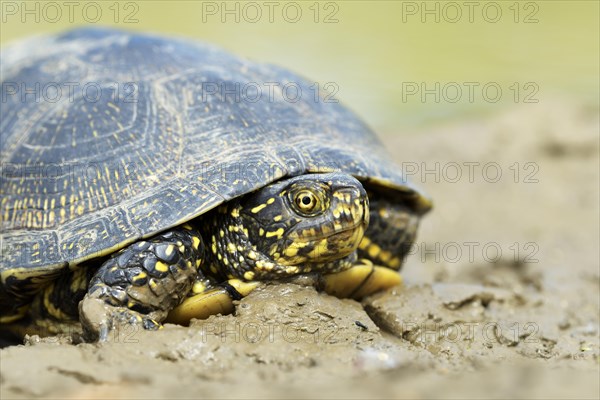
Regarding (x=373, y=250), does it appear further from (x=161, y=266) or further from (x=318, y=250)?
(x=161, y=266)

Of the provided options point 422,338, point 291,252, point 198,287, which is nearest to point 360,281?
point 422,338

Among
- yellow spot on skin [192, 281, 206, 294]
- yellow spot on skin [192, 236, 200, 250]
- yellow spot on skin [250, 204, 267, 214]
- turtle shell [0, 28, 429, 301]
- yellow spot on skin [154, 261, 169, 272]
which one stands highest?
turtle shell [0, 28, 429, 301]

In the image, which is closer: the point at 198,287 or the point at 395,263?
the point at 198,287

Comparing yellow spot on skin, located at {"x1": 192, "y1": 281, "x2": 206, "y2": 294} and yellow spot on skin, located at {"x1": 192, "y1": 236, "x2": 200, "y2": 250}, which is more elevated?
yellow spot on skin, located at {"x1": 192, "y1": 236, "x2": 200, "y2": 250}

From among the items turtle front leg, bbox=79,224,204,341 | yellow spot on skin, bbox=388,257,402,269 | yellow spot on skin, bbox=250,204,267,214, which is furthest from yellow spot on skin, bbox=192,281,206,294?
yellow spot on skin, bbox=388,257,402,269

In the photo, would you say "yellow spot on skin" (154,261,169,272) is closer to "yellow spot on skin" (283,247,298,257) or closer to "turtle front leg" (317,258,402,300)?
"yellow spot on skin" (283,247,298,257)

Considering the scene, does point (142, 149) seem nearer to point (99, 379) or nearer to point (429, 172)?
point (99, 379)
